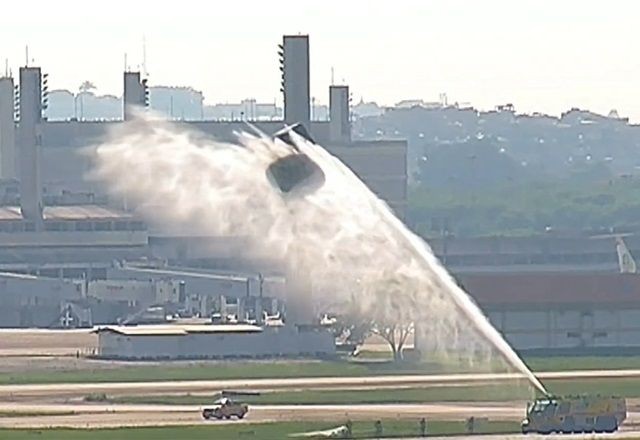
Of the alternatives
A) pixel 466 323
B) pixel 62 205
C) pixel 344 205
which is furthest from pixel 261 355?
pixel 62 205

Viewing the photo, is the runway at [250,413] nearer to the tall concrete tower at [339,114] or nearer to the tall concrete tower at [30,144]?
the tall concrete tower at [30,144]

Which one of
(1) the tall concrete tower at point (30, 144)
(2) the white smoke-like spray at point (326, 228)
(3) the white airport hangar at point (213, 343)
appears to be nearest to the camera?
(2) the white smoke-like spray at point (326, 228)

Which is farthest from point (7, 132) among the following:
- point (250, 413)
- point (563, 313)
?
point (250, 413)

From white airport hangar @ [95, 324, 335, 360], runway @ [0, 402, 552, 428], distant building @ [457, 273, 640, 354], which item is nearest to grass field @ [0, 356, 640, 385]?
distant building @ [457, 273, 640, 354]

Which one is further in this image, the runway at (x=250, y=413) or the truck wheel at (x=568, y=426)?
the runway at (x=250, y=413)

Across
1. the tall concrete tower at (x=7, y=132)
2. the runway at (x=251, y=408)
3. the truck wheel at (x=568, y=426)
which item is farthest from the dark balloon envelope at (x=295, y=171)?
the tall concrete tower at (x=7, y=132)

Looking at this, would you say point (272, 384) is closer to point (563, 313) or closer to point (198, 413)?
point (198, 413)

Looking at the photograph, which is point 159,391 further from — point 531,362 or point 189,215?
point 189,215
